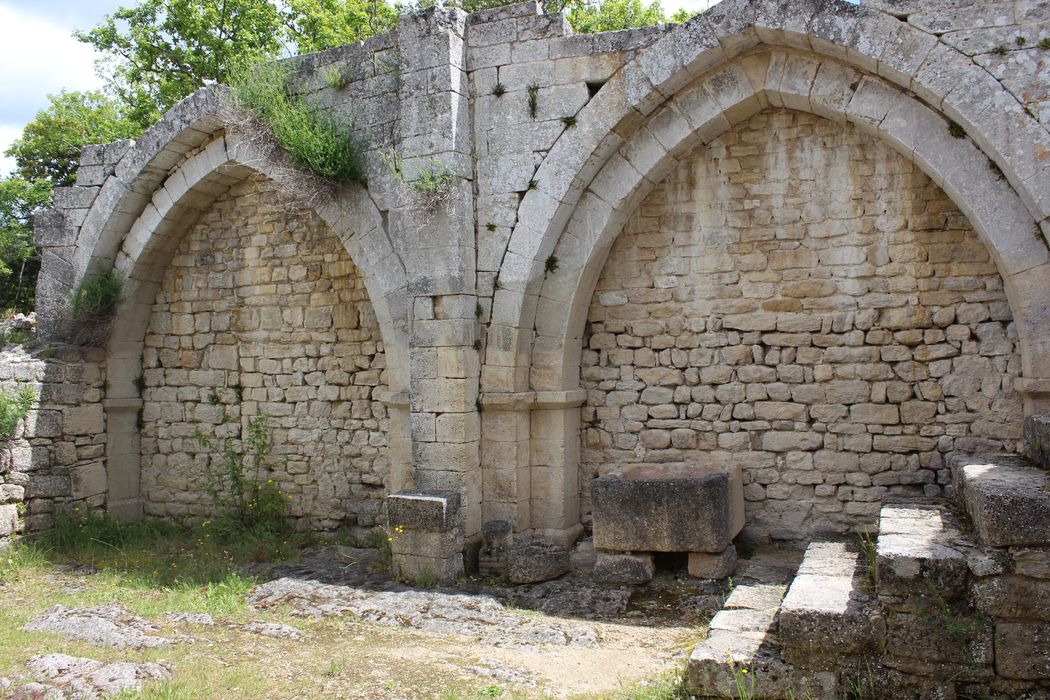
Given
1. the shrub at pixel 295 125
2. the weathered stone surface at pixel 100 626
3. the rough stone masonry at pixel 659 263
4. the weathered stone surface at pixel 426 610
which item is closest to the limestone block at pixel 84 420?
the rough stone masonry at pixel 659 263

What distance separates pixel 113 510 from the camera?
342 inches

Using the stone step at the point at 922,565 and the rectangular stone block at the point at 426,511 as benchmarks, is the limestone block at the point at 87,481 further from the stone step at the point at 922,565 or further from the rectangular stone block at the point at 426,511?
the stone step at the point at 922,565

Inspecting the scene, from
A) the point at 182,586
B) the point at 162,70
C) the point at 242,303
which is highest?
the point at 162,70

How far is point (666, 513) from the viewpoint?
19.2 ft

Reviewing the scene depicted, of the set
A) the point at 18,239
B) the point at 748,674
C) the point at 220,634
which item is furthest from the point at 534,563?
the point at 18,239

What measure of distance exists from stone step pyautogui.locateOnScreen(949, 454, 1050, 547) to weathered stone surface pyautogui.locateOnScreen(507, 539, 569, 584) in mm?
2965

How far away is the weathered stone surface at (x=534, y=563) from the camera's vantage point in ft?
20.6

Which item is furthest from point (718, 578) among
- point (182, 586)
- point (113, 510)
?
point (113, 510)

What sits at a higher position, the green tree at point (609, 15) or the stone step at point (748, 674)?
the green tree at point (609, 15)

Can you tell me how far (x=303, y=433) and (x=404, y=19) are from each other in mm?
4008

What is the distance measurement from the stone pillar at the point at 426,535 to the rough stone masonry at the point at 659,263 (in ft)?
0.16

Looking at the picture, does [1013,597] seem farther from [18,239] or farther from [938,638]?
[18,239]

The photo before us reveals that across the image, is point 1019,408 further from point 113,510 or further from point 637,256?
point 113,510

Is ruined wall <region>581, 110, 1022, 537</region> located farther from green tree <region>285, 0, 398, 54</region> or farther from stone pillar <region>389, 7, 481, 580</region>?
green tree <region>285, 0, 398, 54</region>
